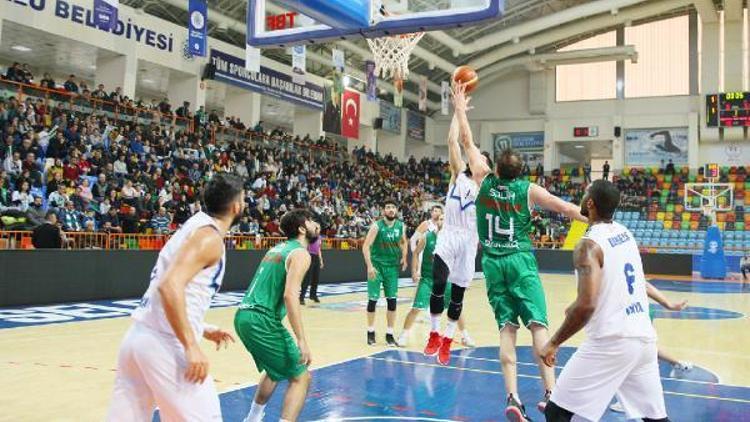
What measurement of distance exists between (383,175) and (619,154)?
14033mm

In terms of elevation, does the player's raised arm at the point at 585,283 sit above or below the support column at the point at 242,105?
below

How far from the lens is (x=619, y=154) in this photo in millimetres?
37000

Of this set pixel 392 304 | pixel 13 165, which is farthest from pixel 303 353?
pixel 13 165

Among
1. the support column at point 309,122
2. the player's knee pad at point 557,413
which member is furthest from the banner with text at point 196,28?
the player's knee pad at point 557,413

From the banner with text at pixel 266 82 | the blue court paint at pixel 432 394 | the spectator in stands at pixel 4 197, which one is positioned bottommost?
the blue court paint at pixel 432 394

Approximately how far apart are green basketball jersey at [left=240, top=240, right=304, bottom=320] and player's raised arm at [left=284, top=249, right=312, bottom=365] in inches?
3.7

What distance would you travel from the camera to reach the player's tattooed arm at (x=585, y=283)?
3.38 metres

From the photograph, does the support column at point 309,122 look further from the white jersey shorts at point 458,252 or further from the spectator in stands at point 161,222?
the white jersey shorts at point 458,252

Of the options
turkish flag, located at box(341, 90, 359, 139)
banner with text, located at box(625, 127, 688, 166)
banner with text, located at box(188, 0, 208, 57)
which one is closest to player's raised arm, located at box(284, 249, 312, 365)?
banner with text, located at box(188, 0, 208, 57)

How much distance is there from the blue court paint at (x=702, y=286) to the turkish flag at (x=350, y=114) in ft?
48.3

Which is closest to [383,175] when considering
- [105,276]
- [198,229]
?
[105,276]

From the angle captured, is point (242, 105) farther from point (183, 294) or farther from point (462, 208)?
point (183, 294)

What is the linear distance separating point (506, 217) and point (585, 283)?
1.81m

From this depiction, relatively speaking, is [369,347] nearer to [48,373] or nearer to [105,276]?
[48,373]
